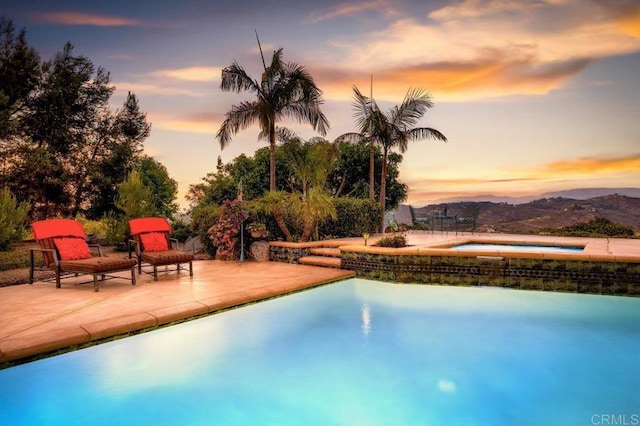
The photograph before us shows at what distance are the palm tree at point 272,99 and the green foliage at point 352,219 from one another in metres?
2.78

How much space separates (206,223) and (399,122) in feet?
25.3

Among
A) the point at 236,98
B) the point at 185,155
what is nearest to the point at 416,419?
the point at 236,98

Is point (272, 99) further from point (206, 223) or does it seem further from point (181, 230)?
point (181, 230)

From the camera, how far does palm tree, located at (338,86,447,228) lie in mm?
14094

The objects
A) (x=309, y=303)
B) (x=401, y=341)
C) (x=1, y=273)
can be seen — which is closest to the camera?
(x=401, y=341)

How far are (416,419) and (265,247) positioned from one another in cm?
694

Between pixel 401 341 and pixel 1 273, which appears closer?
pixel 401 341

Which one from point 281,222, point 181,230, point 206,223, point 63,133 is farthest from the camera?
point 63,133

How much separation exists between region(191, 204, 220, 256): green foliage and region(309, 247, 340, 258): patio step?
2735 millimetres

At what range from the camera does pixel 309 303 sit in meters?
6.14

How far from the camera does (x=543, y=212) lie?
1666cm

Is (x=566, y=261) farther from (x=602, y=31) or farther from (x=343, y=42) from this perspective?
(x=343, y=42)

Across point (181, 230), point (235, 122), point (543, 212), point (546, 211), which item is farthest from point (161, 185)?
point (546, 211)

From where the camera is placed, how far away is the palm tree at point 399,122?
46.2ft
